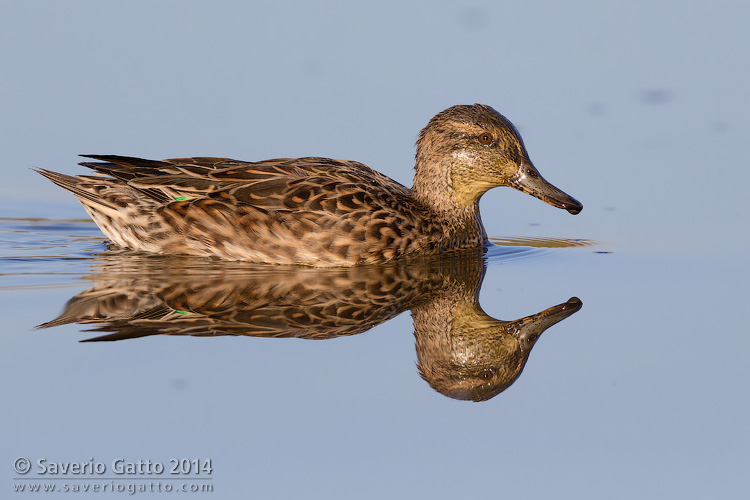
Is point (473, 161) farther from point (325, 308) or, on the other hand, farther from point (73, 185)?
point (73, 185)

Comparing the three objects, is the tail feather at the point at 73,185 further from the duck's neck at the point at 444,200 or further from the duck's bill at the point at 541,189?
the duck's bill at the point at 541,189

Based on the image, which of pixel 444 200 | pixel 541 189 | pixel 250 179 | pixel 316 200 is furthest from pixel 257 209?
pixel 541 189

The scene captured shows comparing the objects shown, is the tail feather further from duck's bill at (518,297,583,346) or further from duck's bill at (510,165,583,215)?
duck's bill at (518,297,583,346)

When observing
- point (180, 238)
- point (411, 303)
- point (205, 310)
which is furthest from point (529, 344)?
point (180, 238)

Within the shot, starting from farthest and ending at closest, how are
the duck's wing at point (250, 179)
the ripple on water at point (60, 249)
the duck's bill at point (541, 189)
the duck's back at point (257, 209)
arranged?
the duck's bill at point (541, 189) < the duck's wing at point (250, 179) < the duck's back at point (257, 209) < the ripple on water at point (60, 249)

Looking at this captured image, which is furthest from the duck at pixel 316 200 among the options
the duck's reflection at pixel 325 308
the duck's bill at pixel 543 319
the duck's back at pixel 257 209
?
the duck's bill at pixel 543 319

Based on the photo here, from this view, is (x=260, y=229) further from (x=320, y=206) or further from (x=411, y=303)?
(x=411, y=303)
